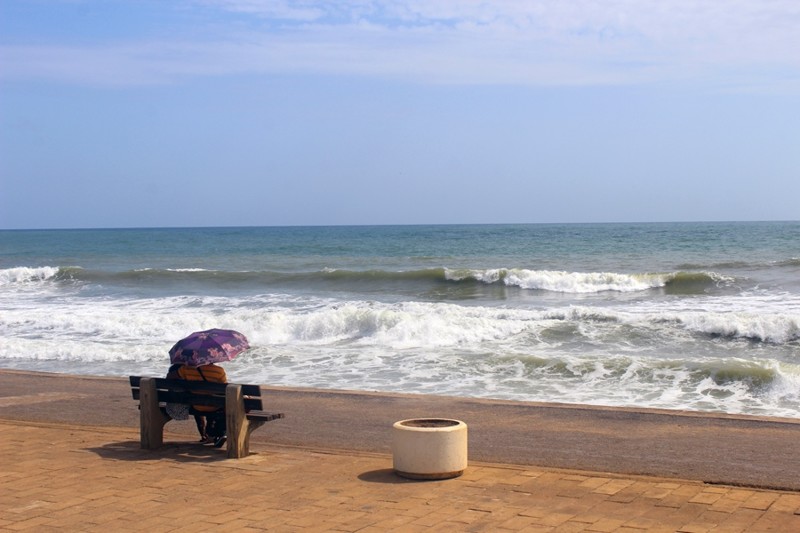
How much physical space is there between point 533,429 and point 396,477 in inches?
94.2

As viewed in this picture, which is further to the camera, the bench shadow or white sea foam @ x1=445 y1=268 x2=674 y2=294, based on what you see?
white sea foam @ x1=445 y1=268 x2=674 y2=294

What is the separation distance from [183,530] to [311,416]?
4.16 meters

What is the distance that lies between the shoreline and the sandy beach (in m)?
0.02

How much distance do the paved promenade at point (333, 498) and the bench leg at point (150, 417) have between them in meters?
0.17

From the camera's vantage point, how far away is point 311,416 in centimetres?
954

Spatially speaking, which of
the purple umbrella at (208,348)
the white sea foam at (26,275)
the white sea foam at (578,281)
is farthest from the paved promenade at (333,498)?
the white sea foam at (26,275)

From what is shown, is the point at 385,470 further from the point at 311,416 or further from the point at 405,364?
the point at 405,364

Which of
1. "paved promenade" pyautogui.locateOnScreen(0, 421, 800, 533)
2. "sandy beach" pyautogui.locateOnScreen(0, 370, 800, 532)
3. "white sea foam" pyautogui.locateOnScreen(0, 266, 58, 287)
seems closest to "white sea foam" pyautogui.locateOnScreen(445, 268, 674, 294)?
"white sea foam" pyautogui.locateOnScreen(0, 266, 58, 287)

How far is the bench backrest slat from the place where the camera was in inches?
296

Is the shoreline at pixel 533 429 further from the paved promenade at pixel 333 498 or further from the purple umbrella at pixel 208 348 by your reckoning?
the purple umbrella at pixel 208 348

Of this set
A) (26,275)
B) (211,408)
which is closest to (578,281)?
(26,275)

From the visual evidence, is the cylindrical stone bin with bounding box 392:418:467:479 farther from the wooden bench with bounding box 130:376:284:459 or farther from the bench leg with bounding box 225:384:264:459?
the bench leg with bounding box 225:384:264:459

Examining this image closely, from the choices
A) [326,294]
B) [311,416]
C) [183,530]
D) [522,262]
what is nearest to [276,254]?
[522,262]

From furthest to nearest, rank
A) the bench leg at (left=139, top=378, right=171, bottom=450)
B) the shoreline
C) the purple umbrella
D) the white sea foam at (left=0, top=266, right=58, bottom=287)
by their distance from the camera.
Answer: the white sea foam at (left=0, top=266, right=58, bottom=287) < the bench leg at (left=139, top=378, right=171, bottom=450) < the purple umbrella < the shoreline
